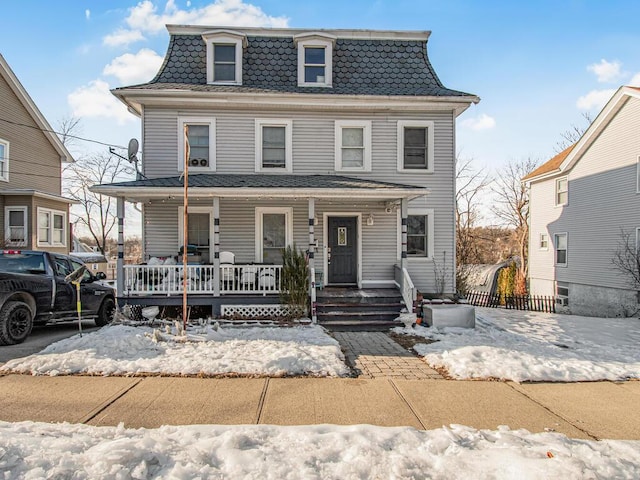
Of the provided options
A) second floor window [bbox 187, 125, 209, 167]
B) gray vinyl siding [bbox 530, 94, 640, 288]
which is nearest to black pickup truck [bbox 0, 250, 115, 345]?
second floor window [bbox 187, 125, 209, 167]

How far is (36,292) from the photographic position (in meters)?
8.20

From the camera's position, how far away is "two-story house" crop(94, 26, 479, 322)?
12.0m

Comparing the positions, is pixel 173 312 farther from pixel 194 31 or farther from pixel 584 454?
pixel 584 454

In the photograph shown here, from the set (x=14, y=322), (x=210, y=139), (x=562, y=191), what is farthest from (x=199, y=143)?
(x=562, y=191)

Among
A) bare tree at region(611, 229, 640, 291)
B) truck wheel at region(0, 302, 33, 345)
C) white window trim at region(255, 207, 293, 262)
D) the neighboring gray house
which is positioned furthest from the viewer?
the neighboring gray house

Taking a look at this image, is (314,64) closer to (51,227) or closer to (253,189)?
(253,189)

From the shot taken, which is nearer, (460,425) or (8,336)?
(460,425)

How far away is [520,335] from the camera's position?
29.9 ft

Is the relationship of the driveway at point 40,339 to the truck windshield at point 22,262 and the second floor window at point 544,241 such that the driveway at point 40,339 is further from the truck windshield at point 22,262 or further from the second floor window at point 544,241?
the second floor window at point 544,241

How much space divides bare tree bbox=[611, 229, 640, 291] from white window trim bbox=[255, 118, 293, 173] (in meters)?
12.7

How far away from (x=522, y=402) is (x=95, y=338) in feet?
23.7

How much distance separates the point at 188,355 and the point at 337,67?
33.1ft

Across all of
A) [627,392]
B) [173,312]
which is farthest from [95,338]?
[627,392]

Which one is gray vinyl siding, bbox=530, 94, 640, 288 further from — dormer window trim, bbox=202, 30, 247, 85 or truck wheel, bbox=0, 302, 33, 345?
truck wheel, bbox=0, 302, 33, 345
